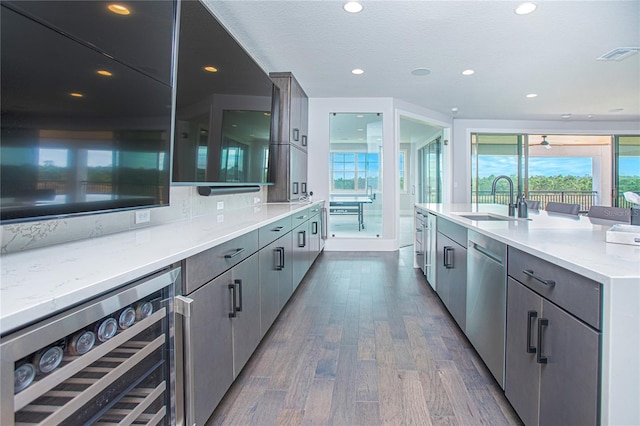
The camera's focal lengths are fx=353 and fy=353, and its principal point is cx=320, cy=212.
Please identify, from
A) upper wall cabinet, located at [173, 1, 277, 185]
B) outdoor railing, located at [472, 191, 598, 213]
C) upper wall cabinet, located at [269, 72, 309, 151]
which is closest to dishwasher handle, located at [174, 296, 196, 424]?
upper wall cabinet, located at [173, 1, 277, 185]

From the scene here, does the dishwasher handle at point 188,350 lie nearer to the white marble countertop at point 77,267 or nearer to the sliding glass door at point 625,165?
the white marble countertop at point 77,267

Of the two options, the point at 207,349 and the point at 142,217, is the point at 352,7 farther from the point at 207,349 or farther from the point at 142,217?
the point at 207,349

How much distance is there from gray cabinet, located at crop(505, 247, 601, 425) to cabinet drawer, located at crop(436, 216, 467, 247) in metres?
0.78

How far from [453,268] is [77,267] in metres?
2.32

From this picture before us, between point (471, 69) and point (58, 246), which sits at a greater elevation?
point (471, 69)

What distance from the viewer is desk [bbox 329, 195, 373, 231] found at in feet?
19.5

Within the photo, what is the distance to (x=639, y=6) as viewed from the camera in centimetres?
289

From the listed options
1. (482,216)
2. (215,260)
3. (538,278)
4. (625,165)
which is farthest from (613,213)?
(625,165)

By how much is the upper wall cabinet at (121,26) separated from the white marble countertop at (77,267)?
698mm

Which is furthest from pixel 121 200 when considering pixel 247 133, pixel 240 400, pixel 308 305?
pixel 308 305

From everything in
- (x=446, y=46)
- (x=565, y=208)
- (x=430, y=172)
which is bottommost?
(x=565, y=208)

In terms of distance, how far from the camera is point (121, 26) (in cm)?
136

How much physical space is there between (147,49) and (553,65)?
4.64 m

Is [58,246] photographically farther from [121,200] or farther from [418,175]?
[418,175]
